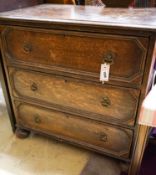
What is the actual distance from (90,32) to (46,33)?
0.26 metres

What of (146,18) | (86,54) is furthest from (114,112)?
(146,18)

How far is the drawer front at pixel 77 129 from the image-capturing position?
1.22m

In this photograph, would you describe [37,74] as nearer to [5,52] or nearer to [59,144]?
[5,52]

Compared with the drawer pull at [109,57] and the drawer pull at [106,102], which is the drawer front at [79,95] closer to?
the drawer pull at [106,102]

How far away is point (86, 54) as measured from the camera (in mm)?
1044

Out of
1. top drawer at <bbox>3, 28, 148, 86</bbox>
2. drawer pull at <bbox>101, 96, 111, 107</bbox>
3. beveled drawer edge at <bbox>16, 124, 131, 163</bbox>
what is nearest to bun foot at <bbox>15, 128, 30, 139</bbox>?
beveled drawer edge at <bbox>16, 124, 131, 163</bbox>

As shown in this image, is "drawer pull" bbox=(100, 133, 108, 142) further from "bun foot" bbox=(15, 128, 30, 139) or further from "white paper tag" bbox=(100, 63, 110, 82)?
"bun foot" bbox=(15, 128, 30, 139)

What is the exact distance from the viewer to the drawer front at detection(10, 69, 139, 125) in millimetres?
1090

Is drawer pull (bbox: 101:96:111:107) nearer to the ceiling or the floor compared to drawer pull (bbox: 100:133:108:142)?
nearer to the ceiling

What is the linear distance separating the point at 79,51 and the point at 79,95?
0.27 metres

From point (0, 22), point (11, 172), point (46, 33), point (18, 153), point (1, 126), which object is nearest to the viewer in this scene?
point (46, 33)

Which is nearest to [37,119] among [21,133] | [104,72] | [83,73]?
[21,133]

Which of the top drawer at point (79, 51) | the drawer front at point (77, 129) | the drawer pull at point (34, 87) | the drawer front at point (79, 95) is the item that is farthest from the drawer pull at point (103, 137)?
the drawer pull at point (34, 87)

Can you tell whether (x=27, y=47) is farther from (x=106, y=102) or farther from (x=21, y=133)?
(x=21, y=133)
